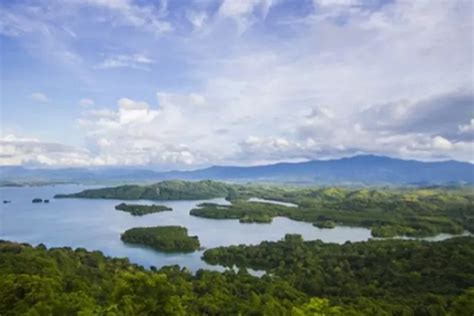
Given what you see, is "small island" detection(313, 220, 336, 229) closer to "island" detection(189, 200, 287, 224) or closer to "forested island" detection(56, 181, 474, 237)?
"forested island" detection(56, 181, 474, 237)

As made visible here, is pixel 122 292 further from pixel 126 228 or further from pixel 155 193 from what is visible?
pixel 155 193

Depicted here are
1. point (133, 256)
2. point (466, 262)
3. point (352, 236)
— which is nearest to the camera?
point (466, 262)

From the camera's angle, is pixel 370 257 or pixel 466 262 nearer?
pixel 466 262

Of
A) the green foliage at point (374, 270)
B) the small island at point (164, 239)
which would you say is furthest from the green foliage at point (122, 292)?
the small island at point (164, 239)

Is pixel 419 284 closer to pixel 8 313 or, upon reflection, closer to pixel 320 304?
pixel 320 304

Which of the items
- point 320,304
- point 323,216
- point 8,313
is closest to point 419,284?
point 320,304

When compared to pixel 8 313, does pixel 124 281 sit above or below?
above

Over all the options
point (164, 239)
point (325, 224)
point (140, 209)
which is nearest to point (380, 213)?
point (325, 224)
